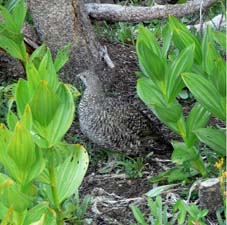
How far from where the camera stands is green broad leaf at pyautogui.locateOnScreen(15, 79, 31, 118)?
3959mm

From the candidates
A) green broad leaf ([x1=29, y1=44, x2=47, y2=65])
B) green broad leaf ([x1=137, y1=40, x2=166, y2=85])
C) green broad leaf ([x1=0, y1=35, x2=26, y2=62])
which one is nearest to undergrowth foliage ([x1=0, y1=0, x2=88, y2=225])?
green broad leaf ([x1=137, y1=40, x2=166, y2=85])

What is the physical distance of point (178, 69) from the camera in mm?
4730

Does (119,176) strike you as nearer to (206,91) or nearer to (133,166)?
(133,166)

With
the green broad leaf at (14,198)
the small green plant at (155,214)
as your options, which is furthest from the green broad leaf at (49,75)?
the small green plant at (155,214)

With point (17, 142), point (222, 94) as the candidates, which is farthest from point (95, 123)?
point (17, 142)

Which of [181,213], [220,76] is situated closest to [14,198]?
[181,213]

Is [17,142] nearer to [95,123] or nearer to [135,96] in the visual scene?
[95,123]

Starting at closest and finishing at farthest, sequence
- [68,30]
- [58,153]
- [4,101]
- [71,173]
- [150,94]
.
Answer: [58,153] < [71,173] < [150,94] < [4,101] < [68,30]

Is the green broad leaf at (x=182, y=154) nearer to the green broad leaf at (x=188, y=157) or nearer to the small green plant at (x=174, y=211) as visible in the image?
the green broad leaf at (x=188, y=157)

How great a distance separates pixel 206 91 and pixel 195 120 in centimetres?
52

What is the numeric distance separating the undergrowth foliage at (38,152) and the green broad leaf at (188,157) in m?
0.91

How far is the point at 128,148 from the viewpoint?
20.4ft

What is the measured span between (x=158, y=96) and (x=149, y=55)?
13.4 inches

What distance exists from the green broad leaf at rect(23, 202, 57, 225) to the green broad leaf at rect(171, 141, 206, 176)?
1318 mm
